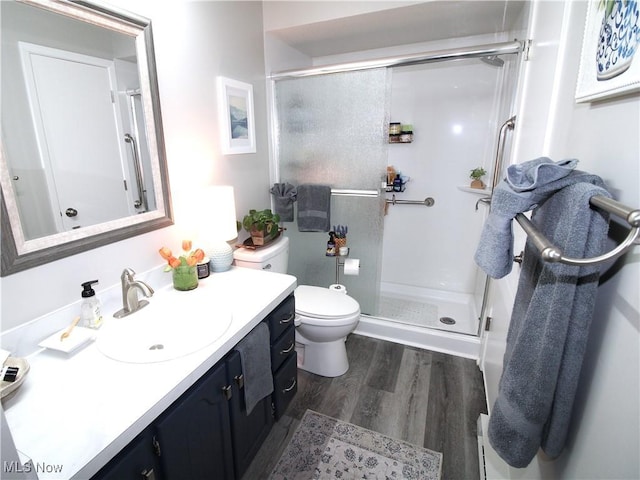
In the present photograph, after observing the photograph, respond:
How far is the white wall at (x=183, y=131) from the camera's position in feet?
3.47

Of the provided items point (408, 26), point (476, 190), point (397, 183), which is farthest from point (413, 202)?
point (408, 26)

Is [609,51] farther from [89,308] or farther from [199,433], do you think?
[89,308]

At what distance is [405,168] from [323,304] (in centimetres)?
162

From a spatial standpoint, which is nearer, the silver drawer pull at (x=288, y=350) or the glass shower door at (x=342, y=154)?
the silver drawer pull at (x=288, y=350)

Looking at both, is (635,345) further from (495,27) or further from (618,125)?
(495,27)

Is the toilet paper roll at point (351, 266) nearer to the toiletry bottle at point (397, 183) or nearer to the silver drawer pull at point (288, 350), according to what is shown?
the silver drawer pull at point (288, 350)

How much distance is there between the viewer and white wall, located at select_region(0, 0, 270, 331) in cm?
106

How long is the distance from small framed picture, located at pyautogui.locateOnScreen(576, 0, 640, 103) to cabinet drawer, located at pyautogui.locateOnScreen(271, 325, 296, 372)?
137 centimetres

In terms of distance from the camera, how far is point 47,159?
1.04 metres

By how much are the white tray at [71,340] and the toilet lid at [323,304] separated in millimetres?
1037

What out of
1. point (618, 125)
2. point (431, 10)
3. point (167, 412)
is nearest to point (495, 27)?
point (431, 10)

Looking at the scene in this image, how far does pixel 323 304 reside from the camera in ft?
6.33

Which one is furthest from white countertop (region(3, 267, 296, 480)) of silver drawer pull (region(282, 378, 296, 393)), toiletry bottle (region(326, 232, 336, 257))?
toiletry bottle (region(326, 232, 336, 257))

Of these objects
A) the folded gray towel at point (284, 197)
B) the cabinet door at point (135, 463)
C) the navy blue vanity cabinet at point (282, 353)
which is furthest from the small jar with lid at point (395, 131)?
the cabinet door at point (135, 463)
